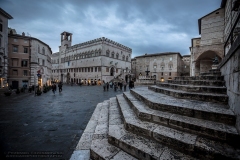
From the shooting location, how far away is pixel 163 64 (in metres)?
43.4

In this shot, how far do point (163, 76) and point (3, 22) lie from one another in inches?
1798

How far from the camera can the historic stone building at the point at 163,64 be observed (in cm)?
4102

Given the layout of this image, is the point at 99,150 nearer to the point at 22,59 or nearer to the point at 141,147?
the point at 141,147

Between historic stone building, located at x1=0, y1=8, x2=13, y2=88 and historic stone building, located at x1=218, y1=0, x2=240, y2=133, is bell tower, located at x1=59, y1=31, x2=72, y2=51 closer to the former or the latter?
historic stone building, located at x1=0, y1=8, x2=13, y2=88

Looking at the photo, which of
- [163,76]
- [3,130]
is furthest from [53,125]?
[163,76]

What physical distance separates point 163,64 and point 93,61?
26.8 meters

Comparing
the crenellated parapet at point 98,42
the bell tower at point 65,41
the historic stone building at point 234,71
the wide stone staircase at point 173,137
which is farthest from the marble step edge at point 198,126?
the bell tower at point 65,41

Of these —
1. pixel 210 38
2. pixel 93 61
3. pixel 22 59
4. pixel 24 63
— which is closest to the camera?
pixel 210 38

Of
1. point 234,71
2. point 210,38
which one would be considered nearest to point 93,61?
point 210,38

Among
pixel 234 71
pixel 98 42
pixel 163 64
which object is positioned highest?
pixel 98 42

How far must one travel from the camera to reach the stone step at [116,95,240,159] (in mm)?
1486

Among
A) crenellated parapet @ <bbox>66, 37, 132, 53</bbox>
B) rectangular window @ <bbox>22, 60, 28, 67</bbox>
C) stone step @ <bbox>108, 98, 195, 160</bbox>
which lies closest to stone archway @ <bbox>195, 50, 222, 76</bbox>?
stone step @ <bbox>108, 98, 195, 160</bbox>

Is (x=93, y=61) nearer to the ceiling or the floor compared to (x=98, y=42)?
nearer to the floor

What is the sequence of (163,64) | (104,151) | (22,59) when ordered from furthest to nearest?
(163,64) → (22,59) → (104,151)
